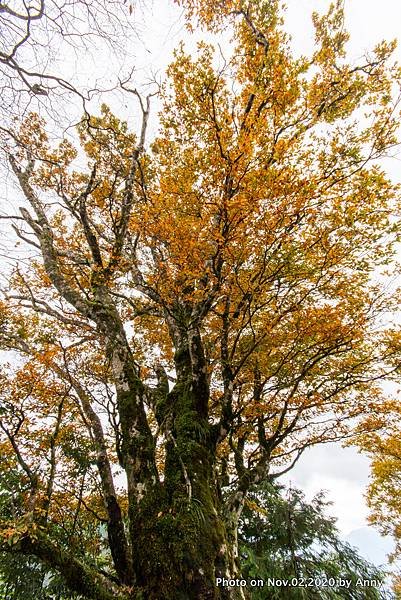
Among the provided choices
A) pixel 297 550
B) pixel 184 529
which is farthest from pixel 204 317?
pixel 297 550

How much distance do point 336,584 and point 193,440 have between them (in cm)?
669

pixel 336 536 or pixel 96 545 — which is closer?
pixel 96 545

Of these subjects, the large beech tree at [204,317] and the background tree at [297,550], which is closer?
the large beech tree at [204,317]

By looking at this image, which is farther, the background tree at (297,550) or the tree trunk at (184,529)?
Answer: the background tree at (297,550)

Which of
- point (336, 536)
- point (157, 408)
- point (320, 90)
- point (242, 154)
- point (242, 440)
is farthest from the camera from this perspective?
point (336, 536)

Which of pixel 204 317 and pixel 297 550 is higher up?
pixel 204 317

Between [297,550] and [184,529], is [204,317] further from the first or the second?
[297,550]

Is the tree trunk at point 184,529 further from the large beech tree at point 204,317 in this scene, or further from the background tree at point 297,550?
the background tree at point 297,550

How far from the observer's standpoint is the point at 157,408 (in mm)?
5676

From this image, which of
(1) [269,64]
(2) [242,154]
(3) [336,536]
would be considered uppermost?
(1) [269,64]

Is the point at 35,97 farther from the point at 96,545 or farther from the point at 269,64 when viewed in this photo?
the point at 96,545

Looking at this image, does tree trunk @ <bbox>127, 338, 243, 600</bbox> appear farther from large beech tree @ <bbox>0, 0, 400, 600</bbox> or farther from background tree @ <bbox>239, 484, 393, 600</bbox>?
background tree @ <bbox>239, 484, 393, 600</bbox>

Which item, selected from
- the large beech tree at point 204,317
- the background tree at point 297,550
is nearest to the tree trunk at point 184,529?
the large beech tree at point 204,317

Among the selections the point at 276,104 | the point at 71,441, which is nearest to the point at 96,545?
the point at 71,441
